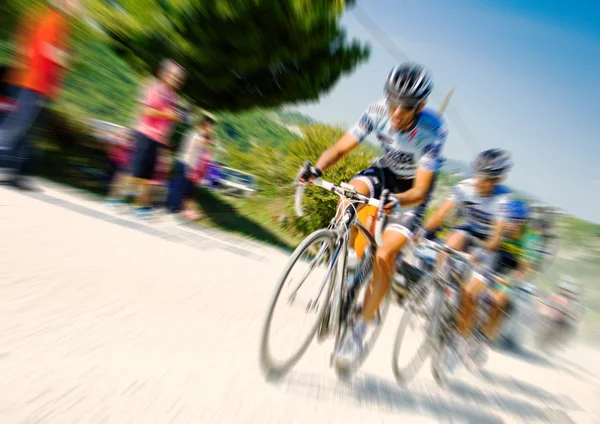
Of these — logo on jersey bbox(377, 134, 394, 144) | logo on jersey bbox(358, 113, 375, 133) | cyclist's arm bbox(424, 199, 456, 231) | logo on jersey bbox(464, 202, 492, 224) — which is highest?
logo on jersey bbox(358, 113, 375, 133)

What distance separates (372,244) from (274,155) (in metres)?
7.81

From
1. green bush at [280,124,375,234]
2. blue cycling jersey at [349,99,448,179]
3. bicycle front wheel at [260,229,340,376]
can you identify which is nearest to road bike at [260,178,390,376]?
bicycle front wheel at [260,229,340,376]

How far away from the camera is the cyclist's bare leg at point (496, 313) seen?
416 centimetres

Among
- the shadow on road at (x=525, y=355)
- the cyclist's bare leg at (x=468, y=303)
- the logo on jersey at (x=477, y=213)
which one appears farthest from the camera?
the shadow on road at (x=525, y=355)

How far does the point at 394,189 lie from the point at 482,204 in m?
1.78

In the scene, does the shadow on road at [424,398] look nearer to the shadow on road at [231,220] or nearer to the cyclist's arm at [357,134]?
the cyclist's arm at [357,134]

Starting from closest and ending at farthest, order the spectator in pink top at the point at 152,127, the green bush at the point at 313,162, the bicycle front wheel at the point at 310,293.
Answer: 1. the bicycle front wheel at the point at 310,293
2. the spectator in pink top at the point at 152,127
3. the green bush at the point at 313,162

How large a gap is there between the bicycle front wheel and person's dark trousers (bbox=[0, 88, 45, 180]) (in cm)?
391

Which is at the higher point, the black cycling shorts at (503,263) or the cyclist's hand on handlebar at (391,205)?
the cyclist's hand on handlebar at (391,205)

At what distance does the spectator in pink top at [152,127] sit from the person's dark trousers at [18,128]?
1313mm

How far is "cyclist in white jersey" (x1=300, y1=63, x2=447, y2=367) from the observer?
291 cm

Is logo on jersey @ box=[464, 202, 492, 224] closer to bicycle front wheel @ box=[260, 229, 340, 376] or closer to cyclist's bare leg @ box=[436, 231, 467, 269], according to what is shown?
cyclist's bare leg @ box=[436, 231, 467, 269]

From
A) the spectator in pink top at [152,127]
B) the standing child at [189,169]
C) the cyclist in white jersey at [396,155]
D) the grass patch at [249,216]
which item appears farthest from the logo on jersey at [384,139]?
the grass patch at [249,216]

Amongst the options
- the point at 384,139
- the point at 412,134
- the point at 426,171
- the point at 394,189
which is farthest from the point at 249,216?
the point at 426,171
